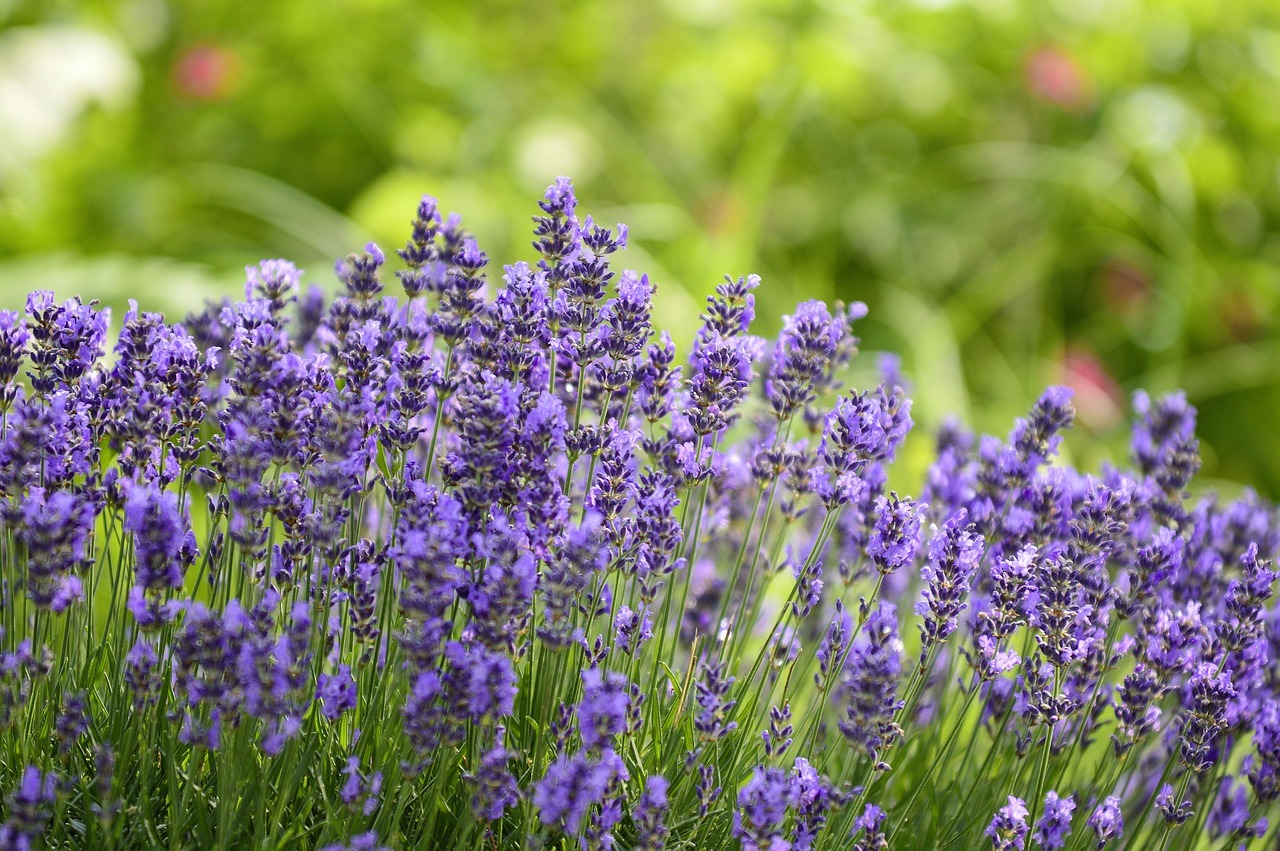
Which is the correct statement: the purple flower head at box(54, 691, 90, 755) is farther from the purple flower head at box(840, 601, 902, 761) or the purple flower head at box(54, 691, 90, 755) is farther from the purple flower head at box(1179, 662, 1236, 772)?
the purple flower head at box(1179, 662, 1236, 772)

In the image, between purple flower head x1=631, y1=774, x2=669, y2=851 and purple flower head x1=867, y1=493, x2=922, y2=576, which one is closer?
purple flower head x1=631, y1=774, x2=669, y2=851

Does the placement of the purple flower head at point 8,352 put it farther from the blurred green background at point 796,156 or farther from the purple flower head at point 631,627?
the blurred green background at point 796,156

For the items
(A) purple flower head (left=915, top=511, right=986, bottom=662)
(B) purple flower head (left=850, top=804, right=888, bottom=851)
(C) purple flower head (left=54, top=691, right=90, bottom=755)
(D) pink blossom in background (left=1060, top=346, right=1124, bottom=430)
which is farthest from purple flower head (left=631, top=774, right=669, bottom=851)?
(D) pink blossom in background (left=1060, top=346, right=1124, bottom=430)

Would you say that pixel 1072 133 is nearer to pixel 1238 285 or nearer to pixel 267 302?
pixel 1238 285

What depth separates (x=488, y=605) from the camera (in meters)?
1.42

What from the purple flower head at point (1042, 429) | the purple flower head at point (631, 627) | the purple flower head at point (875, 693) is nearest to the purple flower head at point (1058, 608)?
the purple flower head at point (875, 693)

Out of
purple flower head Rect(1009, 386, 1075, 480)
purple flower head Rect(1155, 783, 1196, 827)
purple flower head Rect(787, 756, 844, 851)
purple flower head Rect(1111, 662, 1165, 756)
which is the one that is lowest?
purple flower head Rect(787, 756, 844, 851)

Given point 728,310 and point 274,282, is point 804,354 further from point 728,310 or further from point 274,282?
point 274,282

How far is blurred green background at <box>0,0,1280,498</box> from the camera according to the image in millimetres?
5438

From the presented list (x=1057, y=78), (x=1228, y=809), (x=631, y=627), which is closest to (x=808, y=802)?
(x=631, y=627)

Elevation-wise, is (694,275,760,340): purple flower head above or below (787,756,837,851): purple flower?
above

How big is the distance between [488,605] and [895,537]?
2.14 feet

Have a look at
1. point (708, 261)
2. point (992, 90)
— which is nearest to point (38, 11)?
point (708, 261)

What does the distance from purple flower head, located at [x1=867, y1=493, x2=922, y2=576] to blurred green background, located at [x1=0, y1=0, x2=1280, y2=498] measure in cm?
332
